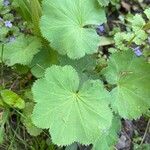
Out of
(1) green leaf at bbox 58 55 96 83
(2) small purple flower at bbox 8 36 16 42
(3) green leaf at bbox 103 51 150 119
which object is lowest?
(3) green leaf at bbox 103 51 150 119

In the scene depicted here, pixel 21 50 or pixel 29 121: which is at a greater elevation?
pixel 21 50

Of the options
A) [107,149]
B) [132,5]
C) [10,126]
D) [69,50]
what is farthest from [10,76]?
[132,5]

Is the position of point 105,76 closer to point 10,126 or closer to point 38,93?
point 38,93

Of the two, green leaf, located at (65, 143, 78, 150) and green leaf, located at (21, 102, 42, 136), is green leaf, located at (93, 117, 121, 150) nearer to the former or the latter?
green leaf, located at (65, 143, 78, 150)

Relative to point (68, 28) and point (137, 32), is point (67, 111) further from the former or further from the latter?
point (137, 32)

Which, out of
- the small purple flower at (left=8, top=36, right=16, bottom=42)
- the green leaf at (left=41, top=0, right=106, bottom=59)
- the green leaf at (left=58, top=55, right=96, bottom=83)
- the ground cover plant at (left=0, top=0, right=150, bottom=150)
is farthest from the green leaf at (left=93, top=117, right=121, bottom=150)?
the small purple flower at (left=8, top=36, right=16, bottom=42)

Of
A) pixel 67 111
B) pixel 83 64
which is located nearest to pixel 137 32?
pixel 83 64

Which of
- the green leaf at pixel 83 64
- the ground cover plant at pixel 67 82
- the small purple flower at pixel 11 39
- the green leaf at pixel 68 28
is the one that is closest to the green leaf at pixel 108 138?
the ground cover plant at pixel 67 82
